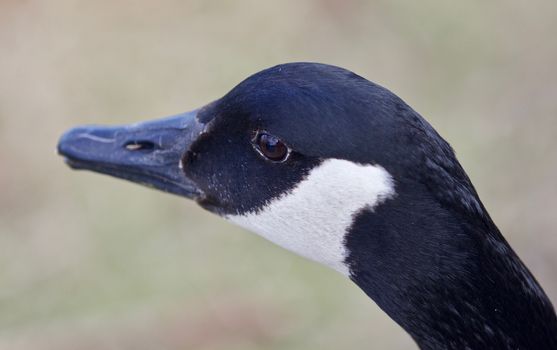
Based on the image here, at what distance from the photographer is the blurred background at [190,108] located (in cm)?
440

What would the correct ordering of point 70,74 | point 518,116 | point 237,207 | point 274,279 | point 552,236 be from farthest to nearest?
1. point 70,74
2. point 518,116
3. point 274,279
4. point 552,236
5. point 237,207

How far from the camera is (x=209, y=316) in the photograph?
4387mm

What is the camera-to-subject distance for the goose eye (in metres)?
2.15

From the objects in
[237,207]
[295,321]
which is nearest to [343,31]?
[295,321]

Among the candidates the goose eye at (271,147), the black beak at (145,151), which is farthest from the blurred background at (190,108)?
the goose eye at (271,147)

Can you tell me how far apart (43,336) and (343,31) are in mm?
2824

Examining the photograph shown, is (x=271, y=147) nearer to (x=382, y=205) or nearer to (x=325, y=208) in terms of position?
(x=325, y=208)

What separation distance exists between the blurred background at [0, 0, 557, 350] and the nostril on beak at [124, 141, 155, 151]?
2018 mm

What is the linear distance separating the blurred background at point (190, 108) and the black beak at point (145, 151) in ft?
6.53

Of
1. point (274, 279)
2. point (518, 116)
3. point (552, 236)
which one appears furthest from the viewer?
point (518, 116)

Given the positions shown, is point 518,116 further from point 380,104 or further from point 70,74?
point 380,104

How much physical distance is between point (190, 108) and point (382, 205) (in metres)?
3.35

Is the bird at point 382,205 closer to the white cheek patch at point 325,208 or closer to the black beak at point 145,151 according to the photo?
the white cheek patch at point 325,208

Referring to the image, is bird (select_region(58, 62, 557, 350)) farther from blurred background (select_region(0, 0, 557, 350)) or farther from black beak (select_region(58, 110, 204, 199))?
blurred background (select_region(0, 0, 557, 350))
